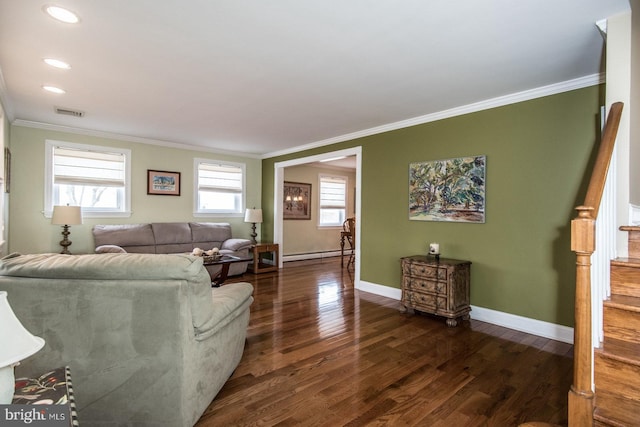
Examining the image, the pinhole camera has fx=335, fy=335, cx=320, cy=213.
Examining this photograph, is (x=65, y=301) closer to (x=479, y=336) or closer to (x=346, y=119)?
(x=479, y=336)

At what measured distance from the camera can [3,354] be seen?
89cm

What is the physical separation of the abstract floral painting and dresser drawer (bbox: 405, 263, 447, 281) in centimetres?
71

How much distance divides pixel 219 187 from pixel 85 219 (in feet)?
7.84

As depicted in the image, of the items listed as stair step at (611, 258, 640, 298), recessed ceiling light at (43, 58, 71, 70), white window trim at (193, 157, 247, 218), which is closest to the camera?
stair step at (611, 258, 640, 298)

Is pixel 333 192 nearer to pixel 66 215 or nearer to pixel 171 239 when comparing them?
pixel 171 239

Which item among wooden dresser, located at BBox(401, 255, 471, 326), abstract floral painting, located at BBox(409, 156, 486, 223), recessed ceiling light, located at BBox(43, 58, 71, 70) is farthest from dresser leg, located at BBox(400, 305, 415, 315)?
recessed ceiling light, located at BBox(43, 58, 71, 70)

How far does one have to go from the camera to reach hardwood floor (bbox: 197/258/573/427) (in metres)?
2.02

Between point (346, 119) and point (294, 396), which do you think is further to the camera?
point (346, 119)

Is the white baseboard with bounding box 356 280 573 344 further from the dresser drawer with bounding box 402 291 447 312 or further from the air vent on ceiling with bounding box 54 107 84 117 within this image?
the air vent on ceiling with bounding box 54 107 84 117

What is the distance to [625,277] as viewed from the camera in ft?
6.33

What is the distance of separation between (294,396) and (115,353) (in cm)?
112

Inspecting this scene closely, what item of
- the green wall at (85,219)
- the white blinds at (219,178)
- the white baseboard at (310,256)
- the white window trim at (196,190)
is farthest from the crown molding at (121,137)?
the white baseboard at (310,256)

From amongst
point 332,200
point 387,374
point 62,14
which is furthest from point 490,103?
point 332,200

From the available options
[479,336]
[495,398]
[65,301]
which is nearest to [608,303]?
[495,398]
